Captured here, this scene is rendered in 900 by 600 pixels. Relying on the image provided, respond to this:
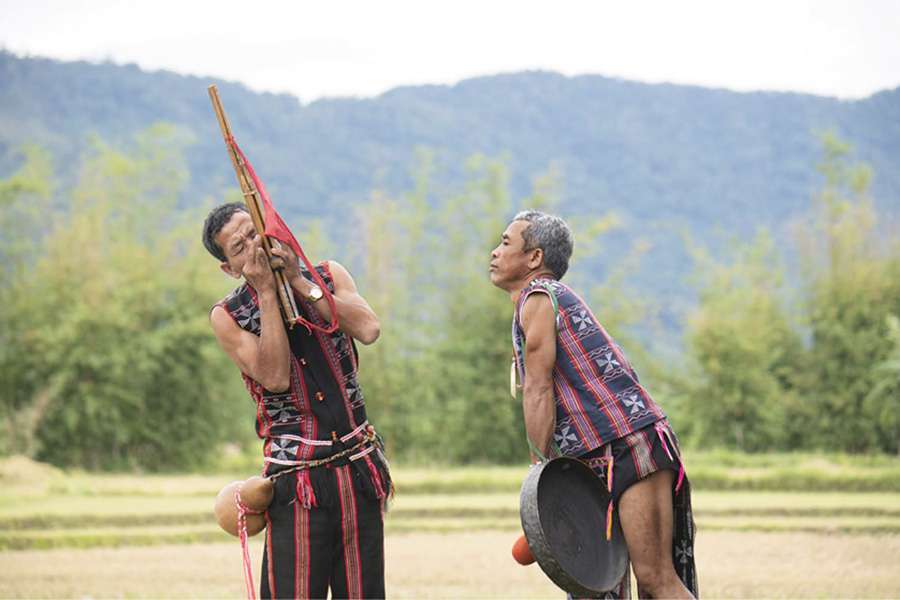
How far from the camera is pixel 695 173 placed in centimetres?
5869

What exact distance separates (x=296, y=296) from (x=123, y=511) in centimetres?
881

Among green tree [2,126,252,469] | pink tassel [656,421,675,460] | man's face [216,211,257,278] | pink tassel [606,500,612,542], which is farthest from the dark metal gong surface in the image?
green tree [2,126,252,469]

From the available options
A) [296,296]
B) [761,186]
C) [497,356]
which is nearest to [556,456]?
[296,296]

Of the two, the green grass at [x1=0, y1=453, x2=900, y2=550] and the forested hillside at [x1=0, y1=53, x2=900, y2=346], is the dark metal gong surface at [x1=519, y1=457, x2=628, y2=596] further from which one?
the forested hillside at [x1=0, y1=53, x2=900, y2=346]

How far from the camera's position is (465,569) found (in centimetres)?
811

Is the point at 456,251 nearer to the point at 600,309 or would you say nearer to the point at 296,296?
the point at 600,309

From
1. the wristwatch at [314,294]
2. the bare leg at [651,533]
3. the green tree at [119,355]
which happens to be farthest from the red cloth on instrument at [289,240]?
the green tree at [119,355]

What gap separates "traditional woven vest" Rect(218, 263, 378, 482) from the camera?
3209 millimetres

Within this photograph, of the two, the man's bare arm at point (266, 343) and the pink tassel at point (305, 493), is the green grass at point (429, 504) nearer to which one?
the pink tassel at point (305, 493)

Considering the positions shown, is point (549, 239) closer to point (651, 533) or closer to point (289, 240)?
point (289, 240)

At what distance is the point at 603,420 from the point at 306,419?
0.88 m

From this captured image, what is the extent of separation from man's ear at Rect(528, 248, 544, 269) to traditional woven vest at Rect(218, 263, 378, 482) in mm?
615

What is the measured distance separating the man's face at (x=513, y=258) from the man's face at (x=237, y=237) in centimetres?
75

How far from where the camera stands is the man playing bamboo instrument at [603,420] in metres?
3.29
